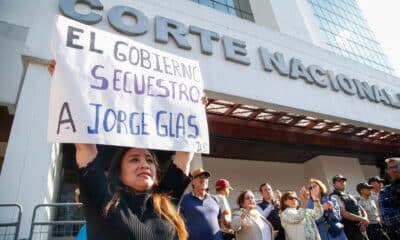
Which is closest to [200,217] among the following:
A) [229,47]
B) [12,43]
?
[229,47]

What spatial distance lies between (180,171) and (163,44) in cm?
488

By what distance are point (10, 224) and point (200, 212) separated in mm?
2308

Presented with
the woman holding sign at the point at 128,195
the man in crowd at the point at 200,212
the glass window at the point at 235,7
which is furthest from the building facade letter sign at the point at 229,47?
the glass window at the point at 235,7

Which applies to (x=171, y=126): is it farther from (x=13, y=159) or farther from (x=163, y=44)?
(x=163, y=44)

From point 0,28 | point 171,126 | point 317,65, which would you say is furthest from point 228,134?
point 171,126

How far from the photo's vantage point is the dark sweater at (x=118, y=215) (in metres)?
1.61

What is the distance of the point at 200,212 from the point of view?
138 inches

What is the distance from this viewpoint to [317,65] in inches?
359

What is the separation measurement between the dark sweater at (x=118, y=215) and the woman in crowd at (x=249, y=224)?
247 centimetres

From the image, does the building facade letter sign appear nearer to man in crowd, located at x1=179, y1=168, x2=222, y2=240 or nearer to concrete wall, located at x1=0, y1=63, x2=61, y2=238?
concrete wall, located at x1=0, y1=63, x2=61, y2=238

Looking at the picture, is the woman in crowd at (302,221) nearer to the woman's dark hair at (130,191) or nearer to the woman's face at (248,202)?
the woman's face at (248,202)

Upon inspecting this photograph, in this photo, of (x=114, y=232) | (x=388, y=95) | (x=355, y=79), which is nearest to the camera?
(x=114, y=232)

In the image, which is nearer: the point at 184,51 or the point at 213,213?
the point at 213,213

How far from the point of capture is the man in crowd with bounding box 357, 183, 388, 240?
5979 millimetres
